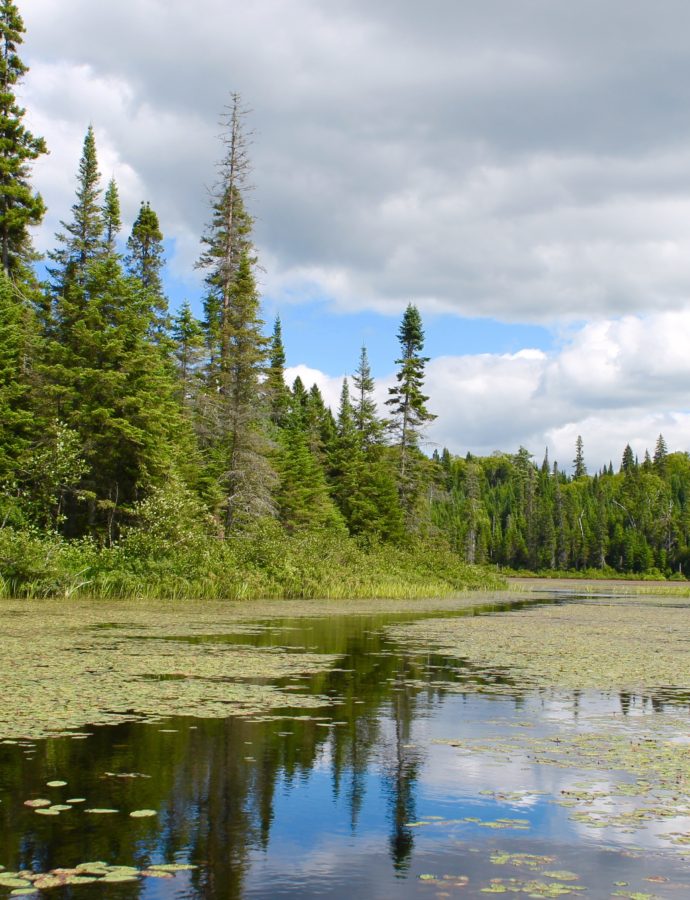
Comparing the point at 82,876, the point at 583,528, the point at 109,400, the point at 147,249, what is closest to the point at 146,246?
the point at 147,249

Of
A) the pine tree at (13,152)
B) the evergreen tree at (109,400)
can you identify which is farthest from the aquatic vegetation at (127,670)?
the pine tree at (13,152)

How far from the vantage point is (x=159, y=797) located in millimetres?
6453

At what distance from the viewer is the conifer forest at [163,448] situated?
3006 cm

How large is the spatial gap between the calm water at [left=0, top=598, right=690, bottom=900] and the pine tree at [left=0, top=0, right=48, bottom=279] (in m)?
34.8

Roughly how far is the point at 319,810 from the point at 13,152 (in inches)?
1604

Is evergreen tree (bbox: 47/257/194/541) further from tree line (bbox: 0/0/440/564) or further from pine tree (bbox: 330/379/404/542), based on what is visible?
pine tree (bbox: 330/379/404/542)

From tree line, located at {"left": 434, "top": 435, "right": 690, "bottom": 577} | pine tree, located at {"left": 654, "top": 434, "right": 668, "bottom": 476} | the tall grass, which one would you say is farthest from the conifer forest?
pine tree, located at {"left": 654, "top": 434, "right": 668, "bottom": 476}

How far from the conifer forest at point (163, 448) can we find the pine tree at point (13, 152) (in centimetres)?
9

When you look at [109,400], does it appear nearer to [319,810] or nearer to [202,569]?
[202,569]

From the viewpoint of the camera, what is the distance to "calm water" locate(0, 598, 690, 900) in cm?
507

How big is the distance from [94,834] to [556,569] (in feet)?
440

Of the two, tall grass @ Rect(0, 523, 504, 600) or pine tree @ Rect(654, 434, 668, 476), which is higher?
pine tree @ Rect(654, 434, 668, 476)

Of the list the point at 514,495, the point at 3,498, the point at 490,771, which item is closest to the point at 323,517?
the point at 3,498

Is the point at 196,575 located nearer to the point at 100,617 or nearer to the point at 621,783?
the point at 100,617
